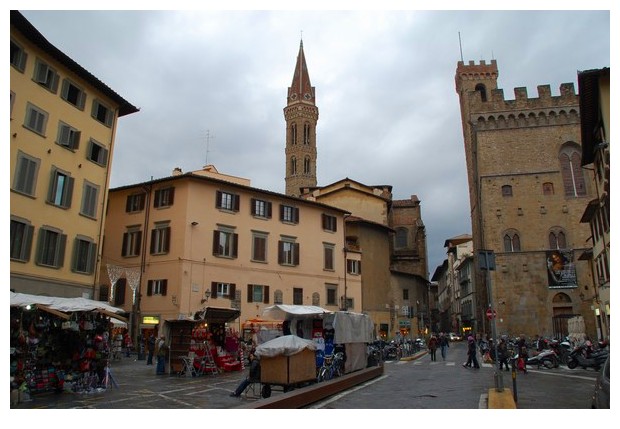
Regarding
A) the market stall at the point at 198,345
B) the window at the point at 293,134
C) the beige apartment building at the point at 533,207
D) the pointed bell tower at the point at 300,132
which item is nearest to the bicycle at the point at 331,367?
the market stall at the point at 198,345

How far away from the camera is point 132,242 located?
3128 cm

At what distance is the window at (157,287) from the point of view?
1135 inches

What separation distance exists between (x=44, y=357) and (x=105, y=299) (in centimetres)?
1868

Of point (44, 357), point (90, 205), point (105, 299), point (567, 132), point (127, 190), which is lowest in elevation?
point (44, 357)

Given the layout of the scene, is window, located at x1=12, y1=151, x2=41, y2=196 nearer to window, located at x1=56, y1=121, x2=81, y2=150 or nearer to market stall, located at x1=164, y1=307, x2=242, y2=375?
window, located at x1=56, y1=121, x2=81, y2=150

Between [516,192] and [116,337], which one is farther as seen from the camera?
[516,192]

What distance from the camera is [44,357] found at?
13.3 metres

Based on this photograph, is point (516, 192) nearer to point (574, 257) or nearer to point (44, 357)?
point (574, 257)

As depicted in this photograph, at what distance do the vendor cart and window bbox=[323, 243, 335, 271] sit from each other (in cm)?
2384

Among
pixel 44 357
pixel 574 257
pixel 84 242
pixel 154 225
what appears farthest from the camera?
pixel 574 257

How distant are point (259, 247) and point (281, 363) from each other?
67.4ft

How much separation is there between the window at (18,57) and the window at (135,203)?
1272cm

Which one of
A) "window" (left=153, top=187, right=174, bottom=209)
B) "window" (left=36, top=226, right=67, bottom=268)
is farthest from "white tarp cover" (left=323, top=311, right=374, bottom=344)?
"window" (left=153, top=187, right=174, bottom=209)
